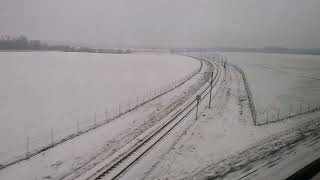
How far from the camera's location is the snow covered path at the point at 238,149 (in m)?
19.4

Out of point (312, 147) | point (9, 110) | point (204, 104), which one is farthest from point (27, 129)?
point (312, 147)

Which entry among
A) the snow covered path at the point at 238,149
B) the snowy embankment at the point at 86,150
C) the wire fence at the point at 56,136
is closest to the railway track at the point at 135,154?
the snowy embankment at the point at 86,150

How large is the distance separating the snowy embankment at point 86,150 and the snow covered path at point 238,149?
409 cm

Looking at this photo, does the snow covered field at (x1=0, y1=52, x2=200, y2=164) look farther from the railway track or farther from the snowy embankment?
the railway track

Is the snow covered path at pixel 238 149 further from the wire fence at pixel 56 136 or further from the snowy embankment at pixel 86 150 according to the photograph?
the wire fence at pixel 56 136

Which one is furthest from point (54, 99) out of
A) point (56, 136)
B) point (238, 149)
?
point (238, 149)

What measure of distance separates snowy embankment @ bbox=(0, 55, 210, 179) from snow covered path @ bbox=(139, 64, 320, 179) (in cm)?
409

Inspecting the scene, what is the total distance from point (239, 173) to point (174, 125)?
11265 millimetres

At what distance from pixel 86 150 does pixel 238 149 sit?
37.5 feet

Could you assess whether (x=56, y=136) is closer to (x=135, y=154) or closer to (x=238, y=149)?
(x=135, y=154)

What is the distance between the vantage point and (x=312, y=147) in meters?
24.0

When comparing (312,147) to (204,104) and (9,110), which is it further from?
(9,110)

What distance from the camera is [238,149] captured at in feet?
78.1

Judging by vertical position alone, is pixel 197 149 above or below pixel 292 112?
below
